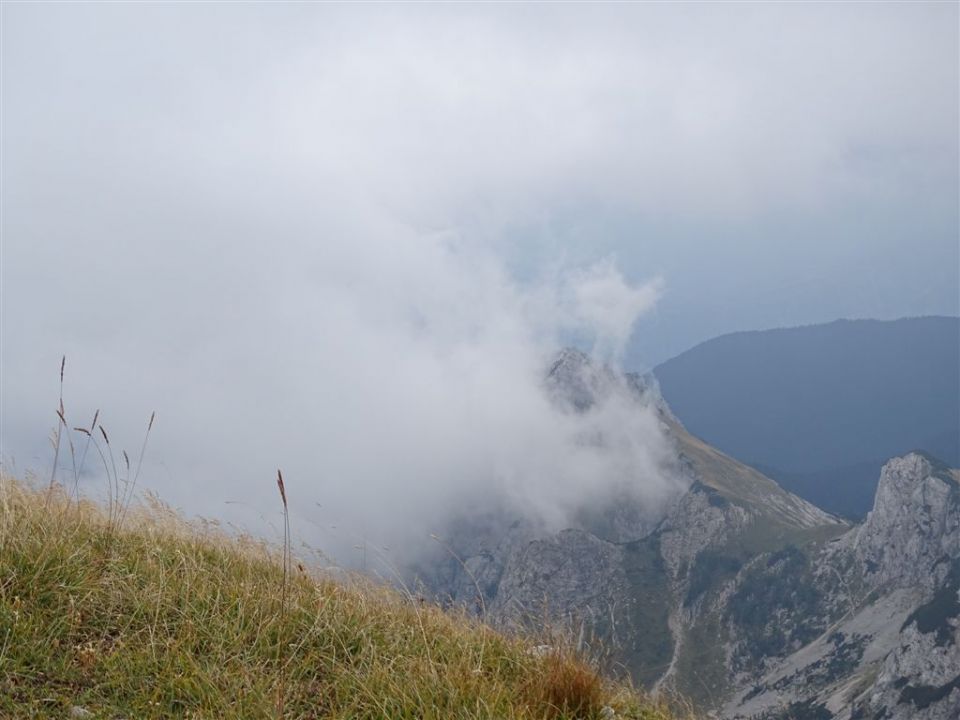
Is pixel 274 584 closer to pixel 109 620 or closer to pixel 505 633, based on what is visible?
pixel 109 620

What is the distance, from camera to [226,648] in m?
6.36

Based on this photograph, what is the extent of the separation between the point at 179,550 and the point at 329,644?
2369 millimetres

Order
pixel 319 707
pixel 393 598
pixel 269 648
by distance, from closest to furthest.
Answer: pixel 319 707
pixel 269 648
pixel 393 598

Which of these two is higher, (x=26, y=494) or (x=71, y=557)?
(x=71, y=557)

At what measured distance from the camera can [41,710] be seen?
527cm

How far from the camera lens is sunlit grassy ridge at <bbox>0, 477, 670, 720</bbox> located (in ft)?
18.4

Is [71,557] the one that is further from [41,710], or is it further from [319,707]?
[319,707]

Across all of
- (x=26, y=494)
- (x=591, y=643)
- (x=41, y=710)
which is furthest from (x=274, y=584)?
(x=26, y=494)

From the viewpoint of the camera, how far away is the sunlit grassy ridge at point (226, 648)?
5.60 meters

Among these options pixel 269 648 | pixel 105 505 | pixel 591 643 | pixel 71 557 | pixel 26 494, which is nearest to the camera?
pixel 269 648

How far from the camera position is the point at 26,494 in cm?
964

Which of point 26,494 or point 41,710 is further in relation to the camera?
point 26,494

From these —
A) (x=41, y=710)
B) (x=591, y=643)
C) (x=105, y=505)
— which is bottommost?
(x=105, y=505)

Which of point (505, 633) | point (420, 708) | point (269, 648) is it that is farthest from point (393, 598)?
point (420, 708)
